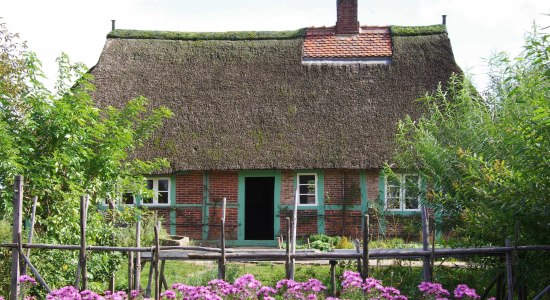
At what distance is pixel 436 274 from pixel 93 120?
518 cm

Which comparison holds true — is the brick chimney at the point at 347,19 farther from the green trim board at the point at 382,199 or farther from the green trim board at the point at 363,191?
the green trim board at the point at 382,199

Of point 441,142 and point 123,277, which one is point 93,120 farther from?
point 441,142

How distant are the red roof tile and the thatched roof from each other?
0.84 ft

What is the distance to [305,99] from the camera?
58.0 feet

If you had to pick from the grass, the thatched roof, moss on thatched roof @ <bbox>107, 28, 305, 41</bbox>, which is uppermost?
moss on thatched roof @ <bbox>107, 28, 305, 41</bbox>

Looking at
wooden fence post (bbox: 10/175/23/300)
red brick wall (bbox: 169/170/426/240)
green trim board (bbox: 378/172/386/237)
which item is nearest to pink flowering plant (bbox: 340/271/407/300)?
wooden fence post (bbox: 10/175/23/300)

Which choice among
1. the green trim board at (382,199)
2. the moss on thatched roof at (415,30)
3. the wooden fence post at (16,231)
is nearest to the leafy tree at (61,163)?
the wooden fence post at (16,231)

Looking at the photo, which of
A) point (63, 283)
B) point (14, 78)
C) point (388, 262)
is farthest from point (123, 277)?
point (14, 78)

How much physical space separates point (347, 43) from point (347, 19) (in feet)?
2.22

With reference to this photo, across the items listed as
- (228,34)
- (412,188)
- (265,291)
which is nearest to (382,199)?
(412,188)

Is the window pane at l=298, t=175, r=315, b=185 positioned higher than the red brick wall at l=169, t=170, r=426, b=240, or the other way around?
the window pane at l=298, t=175, r=315, b=185

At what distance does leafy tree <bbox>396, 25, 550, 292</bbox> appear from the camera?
6.73m

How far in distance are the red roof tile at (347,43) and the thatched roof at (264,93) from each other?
0.84 ft

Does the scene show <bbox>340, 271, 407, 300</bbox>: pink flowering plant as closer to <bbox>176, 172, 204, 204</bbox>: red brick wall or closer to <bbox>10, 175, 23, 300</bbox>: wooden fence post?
<bbox>10, 175, 23, 300</bbox>: wooden fence post
